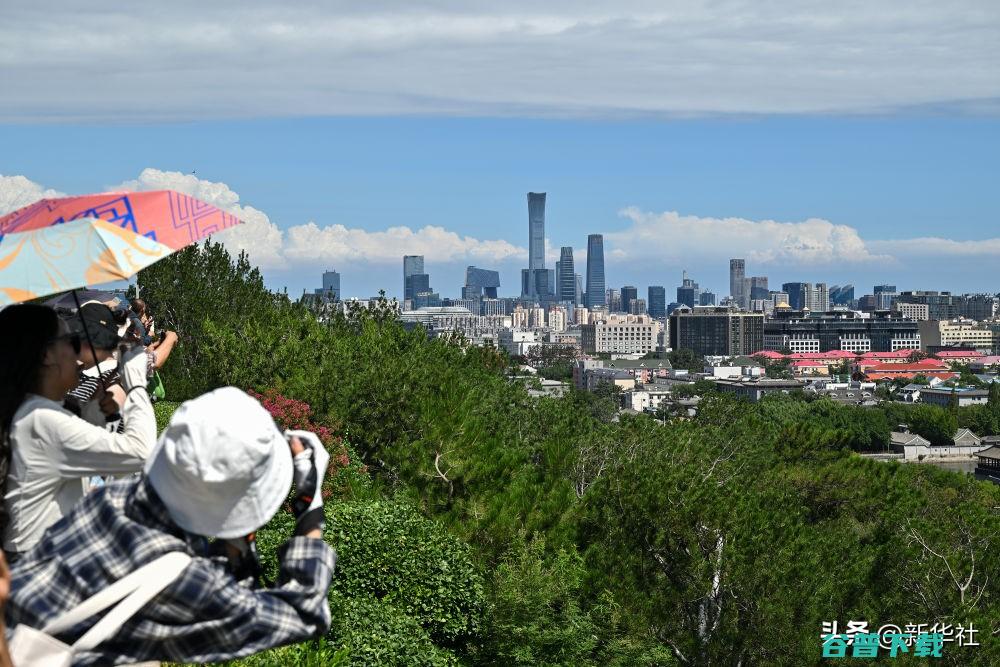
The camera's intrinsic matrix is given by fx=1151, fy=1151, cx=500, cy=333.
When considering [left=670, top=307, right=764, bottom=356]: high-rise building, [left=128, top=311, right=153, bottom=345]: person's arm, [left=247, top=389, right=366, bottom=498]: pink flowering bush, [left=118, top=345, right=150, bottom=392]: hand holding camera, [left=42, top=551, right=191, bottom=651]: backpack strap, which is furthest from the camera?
[left=670, top=307, right=764, bottom=356]: high-rise building

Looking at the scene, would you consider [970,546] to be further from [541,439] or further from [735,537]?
[541,439]

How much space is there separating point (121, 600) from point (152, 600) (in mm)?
53

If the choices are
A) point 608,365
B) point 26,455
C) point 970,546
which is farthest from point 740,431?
point 608,365

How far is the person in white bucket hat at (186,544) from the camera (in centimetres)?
203

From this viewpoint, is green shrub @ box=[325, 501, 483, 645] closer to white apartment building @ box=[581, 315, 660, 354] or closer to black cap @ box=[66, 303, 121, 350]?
black cap @ box=[66, 303, 121, 350]

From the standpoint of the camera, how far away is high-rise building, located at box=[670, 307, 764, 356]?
153875mm

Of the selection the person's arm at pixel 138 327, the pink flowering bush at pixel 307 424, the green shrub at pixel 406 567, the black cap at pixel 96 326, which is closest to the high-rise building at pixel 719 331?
the pink flowering bush at pixel 307 424

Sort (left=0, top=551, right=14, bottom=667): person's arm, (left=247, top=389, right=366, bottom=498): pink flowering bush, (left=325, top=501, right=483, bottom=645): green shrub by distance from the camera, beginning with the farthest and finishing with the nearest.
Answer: (left=247, top=389, right=366, bottom=498): pink flowering bush
(left=325, top=501, right=483, bottom=645): green shrub
(left=0, top=551, right=14, bottom=667): person's arm

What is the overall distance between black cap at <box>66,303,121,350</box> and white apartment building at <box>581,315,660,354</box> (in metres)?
176

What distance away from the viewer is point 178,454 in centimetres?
202

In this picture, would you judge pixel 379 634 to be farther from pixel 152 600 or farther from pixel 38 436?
pixel 152 600

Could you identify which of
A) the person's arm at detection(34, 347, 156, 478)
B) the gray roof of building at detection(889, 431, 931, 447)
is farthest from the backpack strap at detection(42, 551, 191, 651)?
the gray roof of building at detection(889, 431, 931, 447)

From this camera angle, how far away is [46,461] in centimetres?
272

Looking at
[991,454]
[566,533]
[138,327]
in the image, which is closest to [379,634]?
[138,327]
